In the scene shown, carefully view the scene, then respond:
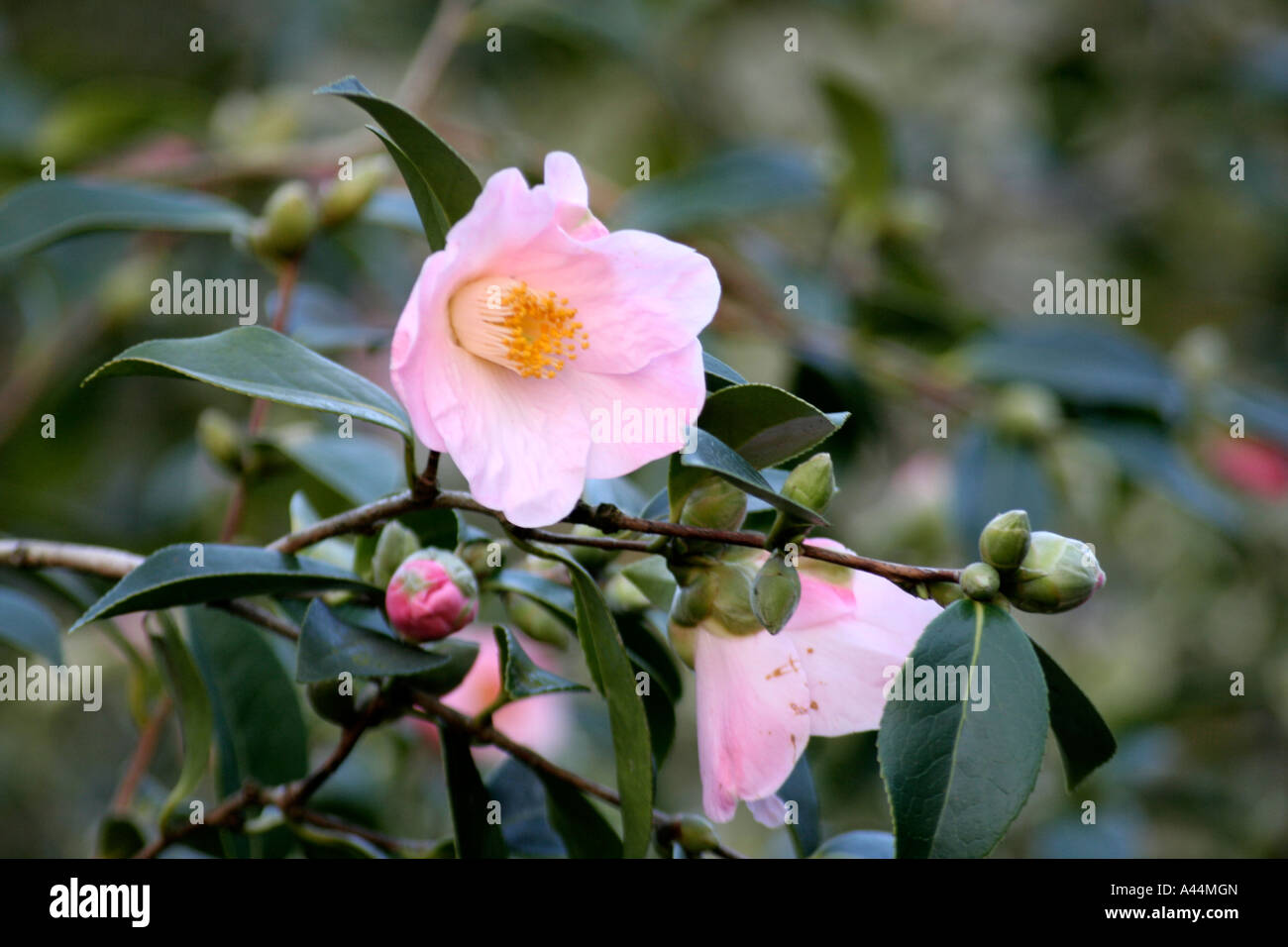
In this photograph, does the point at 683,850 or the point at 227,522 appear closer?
the point at 683,850

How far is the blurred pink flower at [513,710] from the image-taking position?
4.26 ft

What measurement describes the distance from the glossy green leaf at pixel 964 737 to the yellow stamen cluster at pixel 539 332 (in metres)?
0.24

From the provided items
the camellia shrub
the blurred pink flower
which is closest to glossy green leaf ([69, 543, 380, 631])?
the camellia shrub

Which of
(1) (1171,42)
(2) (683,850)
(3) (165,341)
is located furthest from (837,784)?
(1) (1171,42)

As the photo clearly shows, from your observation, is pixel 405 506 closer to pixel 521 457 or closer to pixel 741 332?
pixel 521 457

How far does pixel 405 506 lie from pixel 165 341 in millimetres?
143

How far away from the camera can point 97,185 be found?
1.03 meters

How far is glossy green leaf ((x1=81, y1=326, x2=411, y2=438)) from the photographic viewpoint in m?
0.58

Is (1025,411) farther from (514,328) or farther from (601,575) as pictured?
(514,328)

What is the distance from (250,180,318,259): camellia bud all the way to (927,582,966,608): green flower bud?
61 cm

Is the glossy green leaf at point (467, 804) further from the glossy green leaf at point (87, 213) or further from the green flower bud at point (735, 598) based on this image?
the glossy green leaf at point (87, 213)

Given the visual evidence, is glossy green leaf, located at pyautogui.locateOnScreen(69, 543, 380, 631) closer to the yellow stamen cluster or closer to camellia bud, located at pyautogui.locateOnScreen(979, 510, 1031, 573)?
the yellow stamen cluster

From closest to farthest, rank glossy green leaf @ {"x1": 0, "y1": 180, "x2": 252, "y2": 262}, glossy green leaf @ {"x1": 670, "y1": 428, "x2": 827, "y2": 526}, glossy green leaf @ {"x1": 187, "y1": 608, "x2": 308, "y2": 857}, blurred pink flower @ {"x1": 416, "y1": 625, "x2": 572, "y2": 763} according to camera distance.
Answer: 1. glossy green leaf @ {"x1": 670, "y1": 428, "x2": 827, "y2": 526}
2. glossy green leaf @ {"x1": 187, "y1": 608, "x2": 308, "y2": 857}
3. glossy green leaf @ {"x1": 0, "y1": 180, "x2": 252, "y2": 262}
4. blurred pink flower @ {"x1": 416, "y1": 625, "x2": 572, "y2": 763}

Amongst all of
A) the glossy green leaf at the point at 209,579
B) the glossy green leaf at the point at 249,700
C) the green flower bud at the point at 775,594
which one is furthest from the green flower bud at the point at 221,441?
the green flower bud at the point at 775,594
